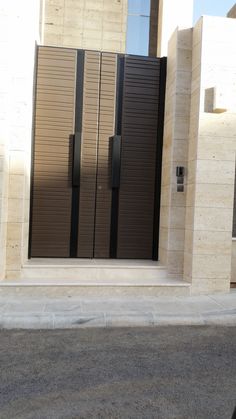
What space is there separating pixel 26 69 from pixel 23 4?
1184 millimetres

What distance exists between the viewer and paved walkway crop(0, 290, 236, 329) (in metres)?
6.15

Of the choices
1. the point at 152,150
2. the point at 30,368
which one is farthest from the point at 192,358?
the point at 152,150

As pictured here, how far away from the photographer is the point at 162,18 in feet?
33.5

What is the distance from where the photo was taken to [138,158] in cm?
901

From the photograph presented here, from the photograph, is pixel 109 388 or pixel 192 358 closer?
pixel 109 388

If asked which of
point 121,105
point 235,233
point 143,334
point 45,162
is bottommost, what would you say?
point 143,334

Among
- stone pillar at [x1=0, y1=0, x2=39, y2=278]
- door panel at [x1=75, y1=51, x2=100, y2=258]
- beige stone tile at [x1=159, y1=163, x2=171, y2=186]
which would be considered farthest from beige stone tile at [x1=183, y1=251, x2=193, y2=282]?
stone pillar at [x1=0, y1=0, x2=39, y2=278]

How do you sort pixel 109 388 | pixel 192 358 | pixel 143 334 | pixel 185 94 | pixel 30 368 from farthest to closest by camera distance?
pixel 185 94 → pixel 143 334 → pixel 192 358 → pixel 30 368 → pixel 109 388

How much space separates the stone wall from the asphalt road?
815cm

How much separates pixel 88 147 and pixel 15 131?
5.52 feet

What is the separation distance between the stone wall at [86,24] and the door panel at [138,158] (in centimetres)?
265

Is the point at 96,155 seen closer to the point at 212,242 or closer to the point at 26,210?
the point at 26,210

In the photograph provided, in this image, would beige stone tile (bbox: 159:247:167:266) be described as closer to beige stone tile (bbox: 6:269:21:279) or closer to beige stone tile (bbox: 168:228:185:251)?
beige stone tile (bbox: 168:228:185:251)

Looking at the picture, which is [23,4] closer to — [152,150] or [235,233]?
[152,150]
